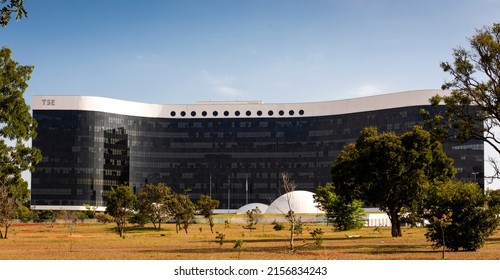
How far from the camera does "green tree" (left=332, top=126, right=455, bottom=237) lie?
83.0m

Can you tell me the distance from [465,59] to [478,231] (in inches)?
620

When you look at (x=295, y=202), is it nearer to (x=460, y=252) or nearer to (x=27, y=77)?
(x=27, y=77)

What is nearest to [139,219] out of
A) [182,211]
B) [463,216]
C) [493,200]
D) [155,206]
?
[155,206]

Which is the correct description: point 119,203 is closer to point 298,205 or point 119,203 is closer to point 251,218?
point 251,218

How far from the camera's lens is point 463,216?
55.7 metres

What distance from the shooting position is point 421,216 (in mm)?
59719

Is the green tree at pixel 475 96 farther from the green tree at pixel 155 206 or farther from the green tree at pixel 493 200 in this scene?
the green tree at pixel 155 206

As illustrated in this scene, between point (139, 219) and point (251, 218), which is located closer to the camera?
point (251, 218)

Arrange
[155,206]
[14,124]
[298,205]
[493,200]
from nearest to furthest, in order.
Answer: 1. [493,200]
2. [14,124]
3. [155,206]
4. [298,205]

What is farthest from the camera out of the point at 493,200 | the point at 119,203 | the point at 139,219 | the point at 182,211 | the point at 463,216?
the point at 139,219

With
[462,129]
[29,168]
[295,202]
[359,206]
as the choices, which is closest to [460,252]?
[462,129]

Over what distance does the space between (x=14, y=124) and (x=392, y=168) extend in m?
44.3

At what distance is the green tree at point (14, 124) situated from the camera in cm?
8031

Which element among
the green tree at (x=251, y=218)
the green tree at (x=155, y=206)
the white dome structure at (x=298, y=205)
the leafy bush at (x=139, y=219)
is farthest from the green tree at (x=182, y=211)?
the white dome structure at (x=298, y=205)
